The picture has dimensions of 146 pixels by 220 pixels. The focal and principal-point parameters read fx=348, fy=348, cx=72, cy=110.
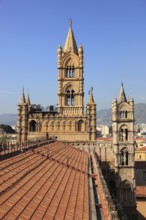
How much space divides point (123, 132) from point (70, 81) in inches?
642

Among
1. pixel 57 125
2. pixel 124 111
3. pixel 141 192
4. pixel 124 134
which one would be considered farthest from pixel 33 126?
pixel 141 192

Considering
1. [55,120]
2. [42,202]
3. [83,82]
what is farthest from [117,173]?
[42,202]

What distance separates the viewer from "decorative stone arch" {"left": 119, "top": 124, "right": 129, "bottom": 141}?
45844 mm

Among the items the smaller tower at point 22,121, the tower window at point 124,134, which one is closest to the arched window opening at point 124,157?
the tower window at point 124,134

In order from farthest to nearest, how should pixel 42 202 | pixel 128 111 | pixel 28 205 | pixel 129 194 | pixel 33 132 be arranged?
1. pixel 33 132
2. pixel 128 111
3. pixel 129 194
4. pixel 42 202
5. pixel 28 205

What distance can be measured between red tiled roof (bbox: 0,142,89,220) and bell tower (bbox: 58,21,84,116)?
36.8 m

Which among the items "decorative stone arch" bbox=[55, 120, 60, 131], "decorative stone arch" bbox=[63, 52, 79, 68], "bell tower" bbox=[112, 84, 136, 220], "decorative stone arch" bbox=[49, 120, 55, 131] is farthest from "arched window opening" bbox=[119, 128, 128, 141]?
"decorative stone arch" bbox=[63, 52, 79, 68]

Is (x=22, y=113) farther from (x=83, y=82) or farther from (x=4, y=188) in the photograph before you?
(x=4, y=188)

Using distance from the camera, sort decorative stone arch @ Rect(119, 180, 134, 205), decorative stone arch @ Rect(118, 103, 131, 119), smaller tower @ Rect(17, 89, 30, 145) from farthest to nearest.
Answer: smaller tower @ Rect(17, 89, 30, 145), decorative stone arch @ Rect(118, 103, 131, 119), decorative stone arch @ Rect(119, 180, 134, 205)

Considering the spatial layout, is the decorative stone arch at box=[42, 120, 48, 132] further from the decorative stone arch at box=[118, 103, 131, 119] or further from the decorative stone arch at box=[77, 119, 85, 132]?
the decorative stone arch at box=[118, 103, 131, 119]

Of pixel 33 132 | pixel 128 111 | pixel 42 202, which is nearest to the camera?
pixel 42 202

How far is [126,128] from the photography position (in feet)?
151

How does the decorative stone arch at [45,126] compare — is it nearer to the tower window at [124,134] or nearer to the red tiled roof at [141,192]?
the tower window at [124,134]

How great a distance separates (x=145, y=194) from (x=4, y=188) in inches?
1309
